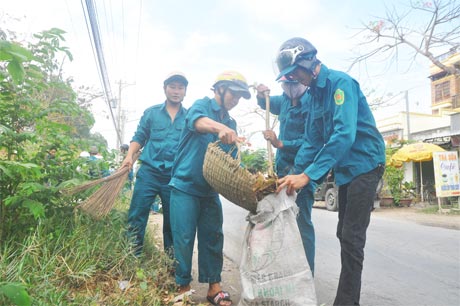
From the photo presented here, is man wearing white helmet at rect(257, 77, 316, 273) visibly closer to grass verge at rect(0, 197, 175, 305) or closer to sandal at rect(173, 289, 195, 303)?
sandal at rect(173, 289, 195, 303)

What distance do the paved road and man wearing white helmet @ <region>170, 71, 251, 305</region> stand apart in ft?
3.10

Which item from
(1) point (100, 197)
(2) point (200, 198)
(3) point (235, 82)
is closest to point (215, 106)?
(3) point (235, 82)

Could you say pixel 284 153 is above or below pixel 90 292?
above

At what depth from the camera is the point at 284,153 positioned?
349 centimetres

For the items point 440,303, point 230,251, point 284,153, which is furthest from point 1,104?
point 440,303

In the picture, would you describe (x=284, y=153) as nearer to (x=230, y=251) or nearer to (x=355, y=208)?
(x=355, y=208)

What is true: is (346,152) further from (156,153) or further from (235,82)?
(156,153)

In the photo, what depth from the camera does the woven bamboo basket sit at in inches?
89.5

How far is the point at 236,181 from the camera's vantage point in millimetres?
2289

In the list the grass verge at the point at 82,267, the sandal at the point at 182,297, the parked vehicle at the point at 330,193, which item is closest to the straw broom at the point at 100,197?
the grass verge at the point at 82,267

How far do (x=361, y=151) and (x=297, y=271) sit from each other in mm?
876

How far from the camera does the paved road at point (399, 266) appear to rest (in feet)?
10.8

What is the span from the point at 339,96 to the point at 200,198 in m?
1.29

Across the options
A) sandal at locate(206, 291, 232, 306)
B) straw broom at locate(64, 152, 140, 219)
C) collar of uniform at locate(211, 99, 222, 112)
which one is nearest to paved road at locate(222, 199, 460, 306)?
sandal at locate(206, 291, 232, 306)
